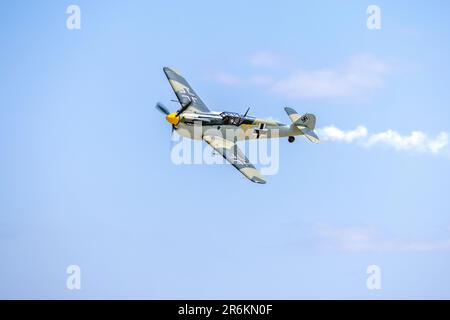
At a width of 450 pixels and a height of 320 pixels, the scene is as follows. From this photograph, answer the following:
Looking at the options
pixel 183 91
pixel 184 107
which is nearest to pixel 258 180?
pixel 184 107

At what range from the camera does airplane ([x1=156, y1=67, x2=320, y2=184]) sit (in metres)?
47.3

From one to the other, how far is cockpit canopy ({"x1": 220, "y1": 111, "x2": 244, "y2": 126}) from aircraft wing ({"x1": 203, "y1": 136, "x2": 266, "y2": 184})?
1573 millimetres

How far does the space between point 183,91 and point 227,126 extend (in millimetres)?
6542

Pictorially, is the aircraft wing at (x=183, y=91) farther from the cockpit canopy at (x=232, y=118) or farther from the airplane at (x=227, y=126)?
the cockpit canopy at (x=232, y=118)

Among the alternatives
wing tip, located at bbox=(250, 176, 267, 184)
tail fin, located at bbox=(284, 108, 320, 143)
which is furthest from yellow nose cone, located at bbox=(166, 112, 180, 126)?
tail fin, located at bbox=(284, 108, 320, 143)

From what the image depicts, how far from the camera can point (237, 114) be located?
164 ft

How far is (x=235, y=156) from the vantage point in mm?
45594

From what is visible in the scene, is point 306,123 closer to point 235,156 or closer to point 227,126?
point 227,126

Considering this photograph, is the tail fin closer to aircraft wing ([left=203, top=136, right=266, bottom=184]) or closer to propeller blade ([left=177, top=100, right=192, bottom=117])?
aircraft wing ([left=203, top=136, right=266, bottom=184])
